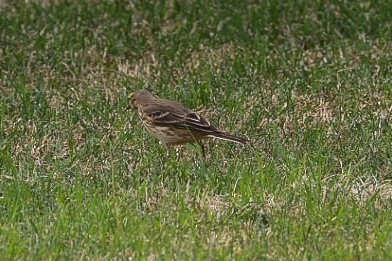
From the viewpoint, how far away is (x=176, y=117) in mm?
9602

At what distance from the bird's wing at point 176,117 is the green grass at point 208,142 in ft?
0.66

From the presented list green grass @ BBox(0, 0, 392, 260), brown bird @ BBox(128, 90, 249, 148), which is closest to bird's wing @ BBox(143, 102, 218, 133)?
brown bird @ BBox(128, 90, 249, 148)

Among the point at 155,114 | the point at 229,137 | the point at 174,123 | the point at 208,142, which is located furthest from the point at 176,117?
the point at 229,137

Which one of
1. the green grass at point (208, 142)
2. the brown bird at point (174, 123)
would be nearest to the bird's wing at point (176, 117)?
the brown bird at point (174, 123)

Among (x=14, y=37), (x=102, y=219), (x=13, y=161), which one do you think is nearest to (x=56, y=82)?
(x=14, y=37)

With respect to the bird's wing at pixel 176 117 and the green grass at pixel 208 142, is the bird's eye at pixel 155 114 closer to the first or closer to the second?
the bird's wing at pixel 176 117

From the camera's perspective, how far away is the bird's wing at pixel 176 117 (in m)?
9.44

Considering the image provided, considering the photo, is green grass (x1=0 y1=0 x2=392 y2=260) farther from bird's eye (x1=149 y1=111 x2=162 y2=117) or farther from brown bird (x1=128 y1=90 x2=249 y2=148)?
bird's eye (x1=149 y1=111 x2=162 y2=117)

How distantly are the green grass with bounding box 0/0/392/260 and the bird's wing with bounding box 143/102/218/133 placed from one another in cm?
20

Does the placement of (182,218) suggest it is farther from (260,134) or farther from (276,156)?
(260,134)

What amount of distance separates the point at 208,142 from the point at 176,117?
0.44m

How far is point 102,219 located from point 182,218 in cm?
47

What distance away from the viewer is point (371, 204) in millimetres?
8008

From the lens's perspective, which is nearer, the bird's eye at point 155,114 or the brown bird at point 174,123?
the brown bird at point 174,123
